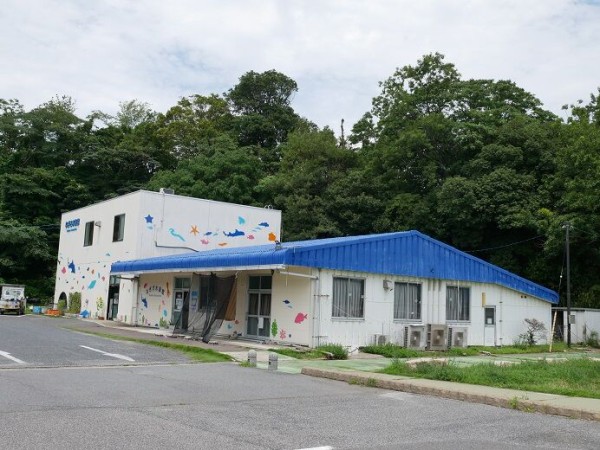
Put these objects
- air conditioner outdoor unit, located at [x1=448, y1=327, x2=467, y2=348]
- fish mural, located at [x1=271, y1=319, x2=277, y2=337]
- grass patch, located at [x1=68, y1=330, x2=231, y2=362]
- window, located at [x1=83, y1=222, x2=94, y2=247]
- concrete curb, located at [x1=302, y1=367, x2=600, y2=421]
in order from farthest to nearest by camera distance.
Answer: window, located at [x1=83, y1=222, x2=94, y2=247] → air conditioner outdoor unit, located at [x1=448, y1=327, x2=467, y2=348] → fish mural, located at [x1=271, y1=319, x2=277, y2=337] → grass patch, located at [x1=68, y1=330, x2=231, y2=362] → concrete curb, located at [x1=302, y1=367, x2=600, y2=421]

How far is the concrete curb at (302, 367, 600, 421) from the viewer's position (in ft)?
32.0

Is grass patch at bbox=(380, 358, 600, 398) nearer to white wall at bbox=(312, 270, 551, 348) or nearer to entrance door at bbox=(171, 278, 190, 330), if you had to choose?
white wall at bbox=(312, 270, 551, 348)

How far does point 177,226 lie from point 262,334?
13.3m

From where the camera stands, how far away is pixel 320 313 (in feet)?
68.7

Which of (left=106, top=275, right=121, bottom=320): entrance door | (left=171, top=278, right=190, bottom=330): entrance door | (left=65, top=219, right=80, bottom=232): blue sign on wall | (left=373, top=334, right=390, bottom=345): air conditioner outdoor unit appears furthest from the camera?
(left=65, top=219, right=80, bottom=232): blue sign on wall

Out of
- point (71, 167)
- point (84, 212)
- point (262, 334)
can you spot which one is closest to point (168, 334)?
point (262, 334)

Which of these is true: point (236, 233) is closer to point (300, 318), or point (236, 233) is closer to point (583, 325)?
point (300, 318)

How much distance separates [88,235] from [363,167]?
2154cm

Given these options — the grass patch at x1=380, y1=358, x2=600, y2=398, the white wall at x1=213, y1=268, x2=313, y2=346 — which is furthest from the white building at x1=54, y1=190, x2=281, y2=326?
the grass patch at x1=380, y1=358, x2=600, y2=398

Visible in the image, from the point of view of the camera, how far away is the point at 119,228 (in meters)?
35.6

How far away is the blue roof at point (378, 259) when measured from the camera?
68.2 feet

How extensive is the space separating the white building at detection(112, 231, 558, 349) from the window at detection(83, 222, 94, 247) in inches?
480

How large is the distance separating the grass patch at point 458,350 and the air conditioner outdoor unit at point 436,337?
391 mm

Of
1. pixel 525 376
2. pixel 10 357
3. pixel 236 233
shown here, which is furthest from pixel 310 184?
pixel 525 376
